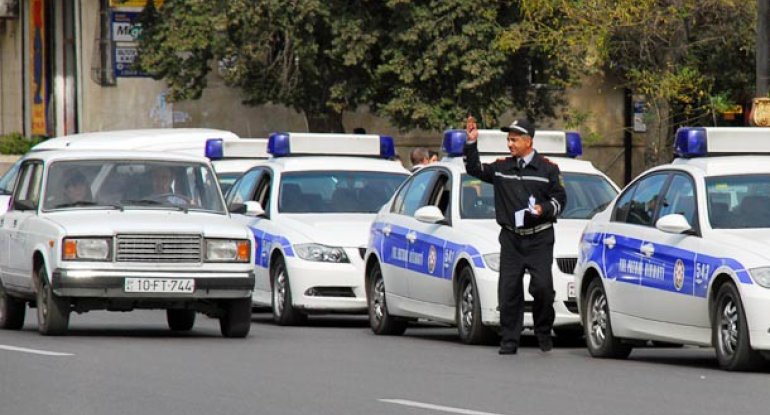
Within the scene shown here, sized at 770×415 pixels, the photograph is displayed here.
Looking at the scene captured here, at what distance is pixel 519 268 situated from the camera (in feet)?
48.9

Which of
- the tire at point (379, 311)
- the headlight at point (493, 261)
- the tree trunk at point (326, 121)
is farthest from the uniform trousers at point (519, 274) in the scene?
the tree trunk at point (326, 121)

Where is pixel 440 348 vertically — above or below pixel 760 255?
below

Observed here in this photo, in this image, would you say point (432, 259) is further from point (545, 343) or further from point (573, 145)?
point (573, 145)

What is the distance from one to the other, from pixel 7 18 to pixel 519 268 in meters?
41.4

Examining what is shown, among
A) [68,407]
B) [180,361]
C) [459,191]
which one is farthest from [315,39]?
[68,407]

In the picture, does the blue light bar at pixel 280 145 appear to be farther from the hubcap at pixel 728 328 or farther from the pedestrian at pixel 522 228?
the hubcap at pixel 728 328

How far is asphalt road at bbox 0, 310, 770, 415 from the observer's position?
10.9 metres

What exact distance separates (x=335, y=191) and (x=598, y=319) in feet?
20.0

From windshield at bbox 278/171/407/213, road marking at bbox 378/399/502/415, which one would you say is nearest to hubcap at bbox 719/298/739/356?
road marking at bbox 378/399/502/415

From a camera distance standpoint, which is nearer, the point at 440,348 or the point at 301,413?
the point at 301,413

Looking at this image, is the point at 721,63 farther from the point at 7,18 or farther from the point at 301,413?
the point at 301,413

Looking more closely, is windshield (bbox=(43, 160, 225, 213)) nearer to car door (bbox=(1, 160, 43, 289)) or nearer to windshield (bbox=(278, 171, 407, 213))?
car door (bbox=(1, 160, 43, 289))

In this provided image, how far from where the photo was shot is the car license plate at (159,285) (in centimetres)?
1571

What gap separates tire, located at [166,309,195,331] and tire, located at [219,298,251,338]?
1299mm
